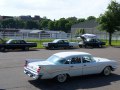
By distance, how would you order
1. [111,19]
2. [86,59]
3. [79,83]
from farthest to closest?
[111,19]
[86,59]
[79,83]

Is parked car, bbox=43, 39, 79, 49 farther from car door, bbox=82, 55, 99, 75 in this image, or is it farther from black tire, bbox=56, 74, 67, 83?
black tire, bbox=56, 74, 67, 83

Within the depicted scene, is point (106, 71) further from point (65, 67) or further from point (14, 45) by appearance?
point (14, 45)

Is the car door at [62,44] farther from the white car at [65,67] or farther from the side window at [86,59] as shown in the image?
the side window at [86,59]

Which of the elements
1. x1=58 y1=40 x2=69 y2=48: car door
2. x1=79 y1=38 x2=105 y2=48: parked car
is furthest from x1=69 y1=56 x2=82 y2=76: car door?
x1=79 y1=38 x2=105 y2=48: parked car

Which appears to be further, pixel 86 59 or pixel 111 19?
pixel 111 19

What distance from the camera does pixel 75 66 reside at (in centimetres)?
1326

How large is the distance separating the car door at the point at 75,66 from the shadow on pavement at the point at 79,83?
38cm

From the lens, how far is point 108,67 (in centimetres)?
1468

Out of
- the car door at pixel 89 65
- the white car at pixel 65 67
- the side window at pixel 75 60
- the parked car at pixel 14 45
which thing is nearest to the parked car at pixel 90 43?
the parked car at pixel 14 45

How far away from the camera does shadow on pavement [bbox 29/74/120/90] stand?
1205 centimetres

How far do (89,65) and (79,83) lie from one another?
1.32m

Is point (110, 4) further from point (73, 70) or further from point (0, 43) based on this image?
point (73, 70)

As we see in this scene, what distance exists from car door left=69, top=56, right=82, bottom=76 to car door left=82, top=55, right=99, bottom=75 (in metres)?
0.24

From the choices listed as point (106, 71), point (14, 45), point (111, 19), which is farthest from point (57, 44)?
point (106, 71)
